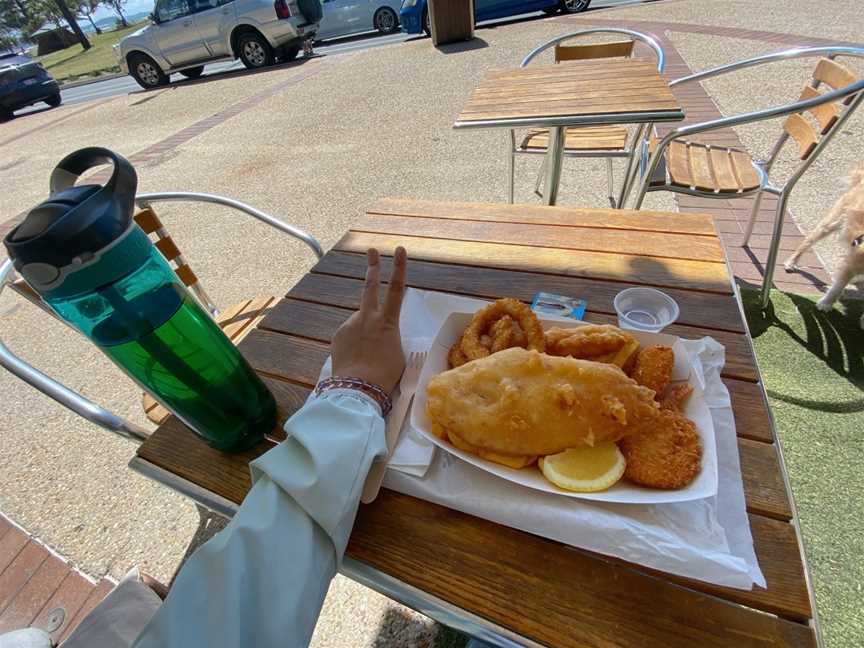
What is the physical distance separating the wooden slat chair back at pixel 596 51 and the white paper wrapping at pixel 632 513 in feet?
11.7

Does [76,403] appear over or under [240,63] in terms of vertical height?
over

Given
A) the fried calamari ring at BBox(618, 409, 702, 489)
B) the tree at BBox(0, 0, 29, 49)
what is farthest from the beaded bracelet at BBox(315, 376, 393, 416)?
the tree at BBox(0, 0, 29, 49)

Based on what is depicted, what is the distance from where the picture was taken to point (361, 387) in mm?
1016

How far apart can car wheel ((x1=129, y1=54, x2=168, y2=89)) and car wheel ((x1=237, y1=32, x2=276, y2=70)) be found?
2281 mm

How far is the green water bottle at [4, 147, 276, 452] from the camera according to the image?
67 centimetres

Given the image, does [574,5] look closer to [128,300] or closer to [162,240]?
[162,240]

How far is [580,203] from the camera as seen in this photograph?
3809 mm

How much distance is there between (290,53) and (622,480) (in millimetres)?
12724

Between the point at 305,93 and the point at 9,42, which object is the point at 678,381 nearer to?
the point at 305,93

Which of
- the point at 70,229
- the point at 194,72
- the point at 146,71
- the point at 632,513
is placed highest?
the point at 70,229

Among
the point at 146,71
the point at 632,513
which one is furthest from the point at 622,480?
the point at 146,71

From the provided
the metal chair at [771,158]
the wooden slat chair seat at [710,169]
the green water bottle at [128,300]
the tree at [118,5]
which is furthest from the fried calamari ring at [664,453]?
the tree at [118,5]

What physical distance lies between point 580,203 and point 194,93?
9333mm

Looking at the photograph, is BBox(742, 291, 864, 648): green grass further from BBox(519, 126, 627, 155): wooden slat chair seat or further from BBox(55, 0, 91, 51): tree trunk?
BBox(55, 0, 91, 51): tree trunk
